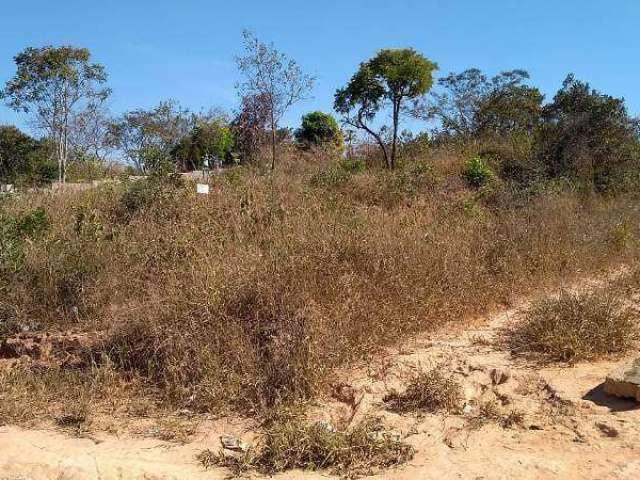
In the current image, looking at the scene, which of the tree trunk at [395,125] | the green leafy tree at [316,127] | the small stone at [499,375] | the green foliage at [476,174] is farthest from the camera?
the green leafy tree at [316,127]

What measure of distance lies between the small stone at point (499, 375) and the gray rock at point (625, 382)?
61cm

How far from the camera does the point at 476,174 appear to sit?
1020 cm

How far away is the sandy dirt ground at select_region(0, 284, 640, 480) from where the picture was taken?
118 inches

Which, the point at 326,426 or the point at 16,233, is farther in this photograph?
the point at 16,233

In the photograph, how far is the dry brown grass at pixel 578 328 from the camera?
165 inches

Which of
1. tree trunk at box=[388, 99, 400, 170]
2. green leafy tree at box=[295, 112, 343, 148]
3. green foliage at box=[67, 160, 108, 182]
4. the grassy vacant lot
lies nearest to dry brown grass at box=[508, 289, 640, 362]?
the grassy vacant lot

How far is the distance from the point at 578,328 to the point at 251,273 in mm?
2497

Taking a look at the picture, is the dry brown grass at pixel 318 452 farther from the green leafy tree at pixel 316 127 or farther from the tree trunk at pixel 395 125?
the green leafy tree at pixel 316 127

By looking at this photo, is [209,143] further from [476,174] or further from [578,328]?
[578,328]

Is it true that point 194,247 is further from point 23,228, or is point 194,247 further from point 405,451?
point 405,451

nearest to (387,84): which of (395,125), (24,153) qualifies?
(395,125)

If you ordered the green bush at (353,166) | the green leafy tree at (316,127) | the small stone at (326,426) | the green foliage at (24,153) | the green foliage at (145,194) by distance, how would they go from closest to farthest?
the small stone at (326,426) < the green foliage at (145,194) < the green bush at (353,166) < the green foliage at (24,153) < the green leafy tree at (316,127)

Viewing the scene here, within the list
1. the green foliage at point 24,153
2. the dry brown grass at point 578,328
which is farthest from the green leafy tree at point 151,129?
the dry brown grass at point 578,328

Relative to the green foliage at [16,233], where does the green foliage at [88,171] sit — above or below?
above
